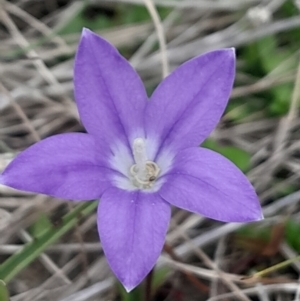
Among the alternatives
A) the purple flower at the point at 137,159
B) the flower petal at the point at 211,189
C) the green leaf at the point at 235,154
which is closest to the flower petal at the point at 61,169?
the purple flower at the point at 137,159

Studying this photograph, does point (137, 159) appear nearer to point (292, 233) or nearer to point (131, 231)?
point (131, 231)

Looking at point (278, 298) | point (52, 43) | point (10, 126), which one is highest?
point (52, 43)

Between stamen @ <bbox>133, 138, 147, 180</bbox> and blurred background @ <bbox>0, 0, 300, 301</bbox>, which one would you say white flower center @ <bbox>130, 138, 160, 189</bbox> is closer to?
stamen @ <bbox>133, 138, 147, 180</bbox>

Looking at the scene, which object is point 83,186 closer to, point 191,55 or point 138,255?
point 138,255

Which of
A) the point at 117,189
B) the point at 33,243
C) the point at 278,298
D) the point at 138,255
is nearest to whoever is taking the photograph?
the point at 138,255

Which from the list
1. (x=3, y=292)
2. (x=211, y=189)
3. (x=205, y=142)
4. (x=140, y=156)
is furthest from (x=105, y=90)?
(x=205, y=142)

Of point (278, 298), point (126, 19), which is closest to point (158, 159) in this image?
point (278, 298)

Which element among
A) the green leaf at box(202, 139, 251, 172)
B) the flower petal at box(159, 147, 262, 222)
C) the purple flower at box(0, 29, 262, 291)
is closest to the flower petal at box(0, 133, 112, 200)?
the purple flower at box(0, 29, 262, 291)
